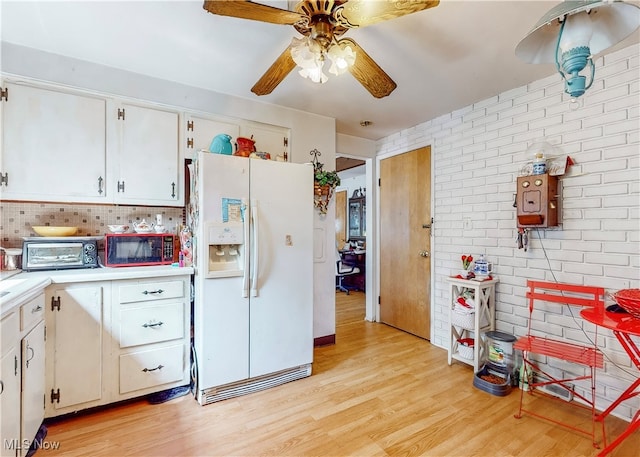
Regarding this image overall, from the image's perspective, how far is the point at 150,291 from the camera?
2.12m

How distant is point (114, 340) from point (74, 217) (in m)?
1.05

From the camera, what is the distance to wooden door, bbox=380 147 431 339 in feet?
11.0

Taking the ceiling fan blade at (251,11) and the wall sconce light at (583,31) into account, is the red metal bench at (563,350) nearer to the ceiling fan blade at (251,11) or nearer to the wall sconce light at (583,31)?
the wall sconce light at (583,31)

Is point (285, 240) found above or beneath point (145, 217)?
beneath

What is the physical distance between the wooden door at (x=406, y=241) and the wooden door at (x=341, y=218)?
2868 mm

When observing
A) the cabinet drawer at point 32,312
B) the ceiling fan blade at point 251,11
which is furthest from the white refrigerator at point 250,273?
the ceiling fan blade at point 251,11

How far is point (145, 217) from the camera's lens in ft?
8.59

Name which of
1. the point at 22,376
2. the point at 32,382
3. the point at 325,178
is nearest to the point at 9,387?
the point at 22,376

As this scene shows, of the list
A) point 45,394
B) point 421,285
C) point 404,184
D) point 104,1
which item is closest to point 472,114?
point 404,184

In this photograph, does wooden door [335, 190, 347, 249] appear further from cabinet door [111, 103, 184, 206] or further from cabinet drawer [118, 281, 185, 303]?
cabinet drawer [118, 281, 185, 303]

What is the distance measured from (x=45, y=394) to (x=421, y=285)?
3.22 m

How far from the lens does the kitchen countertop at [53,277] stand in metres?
1.46

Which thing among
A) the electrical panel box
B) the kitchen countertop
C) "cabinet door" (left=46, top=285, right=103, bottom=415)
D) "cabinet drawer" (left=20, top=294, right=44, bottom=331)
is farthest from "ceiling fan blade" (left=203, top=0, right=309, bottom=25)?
the electrical panel box

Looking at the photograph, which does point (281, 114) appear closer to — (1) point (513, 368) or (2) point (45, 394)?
(2) point (45, 394)
